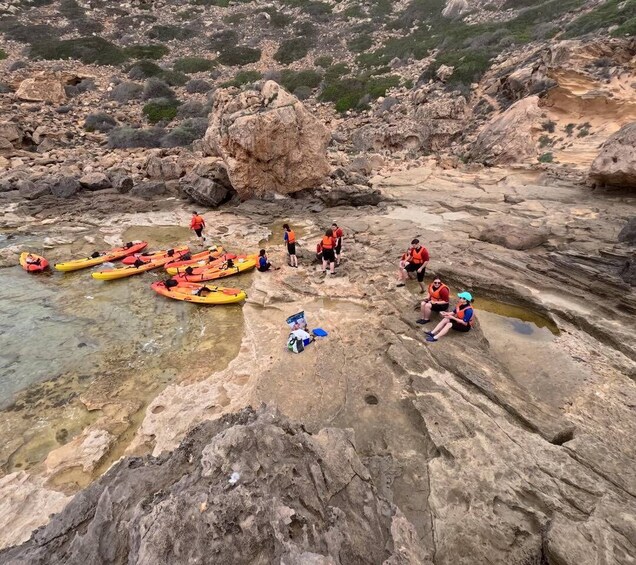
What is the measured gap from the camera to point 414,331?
8484mm

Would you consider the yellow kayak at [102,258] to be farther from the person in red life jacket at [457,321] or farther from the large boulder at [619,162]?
the large boulder at [619,162]

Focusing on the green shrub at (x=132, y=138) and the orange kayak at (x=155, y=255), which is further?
the green shrub at (x=132, y=138)

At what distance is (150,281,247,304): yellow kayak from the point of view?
11125mm

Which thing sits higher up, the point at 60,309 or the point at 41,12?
the point at 41,12

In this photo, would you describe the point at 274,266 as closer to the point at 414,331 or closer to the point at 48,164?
the point at 414,331

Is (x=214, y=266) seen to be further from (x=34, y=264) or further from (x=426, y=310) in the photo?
(x=426, y=310)

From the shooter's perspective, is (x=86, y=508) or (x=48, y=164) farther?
(x=48, y=164)

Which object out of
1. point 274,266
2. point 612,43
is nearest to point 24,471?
point 274,266

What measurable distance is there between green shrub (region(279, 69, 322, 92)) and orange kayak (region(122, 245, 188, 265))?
29.6 m

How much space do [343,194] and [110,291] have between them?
11.0 meters

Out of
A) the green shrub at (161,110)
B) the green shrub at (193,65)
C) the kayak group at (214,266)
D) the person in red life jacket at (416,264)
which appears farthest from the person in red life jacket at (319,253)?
the green shrub at (193,65)

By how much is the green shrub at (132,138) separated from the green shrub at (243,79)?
528 inches

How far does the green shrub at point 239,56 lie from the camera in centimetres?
4497

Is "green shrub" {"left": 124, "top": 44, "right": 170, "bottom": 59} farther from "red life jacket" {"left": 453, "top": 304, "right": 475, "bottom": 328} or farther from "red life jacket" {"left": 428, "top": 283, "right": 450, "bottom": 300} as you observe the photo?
"red life jacket" {"left": 453, "top": 304, "right": 475, "bottom": 328}
